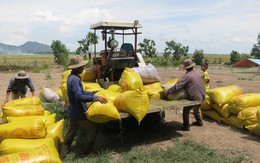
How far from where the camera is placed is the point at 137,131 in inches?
221

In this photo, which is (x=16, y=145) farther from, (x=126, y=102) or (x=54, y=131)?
(x=126, y=102)

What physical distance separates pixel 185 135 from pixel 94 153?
1842 millimetres

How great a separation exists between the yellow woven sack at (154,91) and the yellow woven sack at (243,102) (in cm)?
154

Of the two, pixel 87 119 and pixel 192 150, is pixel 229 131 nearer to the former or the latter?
pixel 192 150

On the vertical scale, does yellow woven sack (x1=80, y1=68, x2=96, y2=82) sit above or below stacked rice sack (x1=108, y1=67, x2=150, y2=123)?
above

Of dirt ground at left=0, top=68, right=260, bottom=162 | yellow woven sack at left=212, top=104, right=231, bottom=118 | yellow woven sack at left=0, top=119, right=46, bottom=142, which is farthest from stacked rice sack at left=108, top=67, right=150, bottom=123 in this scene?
yellow woven sack at left=212, top=104, right=231, bottom=118

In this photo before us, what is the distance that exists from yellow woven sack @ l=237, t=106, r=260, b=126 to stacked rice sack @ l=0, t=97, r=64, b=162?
3487 mm

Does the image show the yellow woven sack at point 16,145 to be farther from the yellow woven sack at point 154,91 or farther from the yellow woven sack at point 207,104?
the yellow woven sack at point 207,104

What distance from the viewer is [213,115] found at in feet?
20.8

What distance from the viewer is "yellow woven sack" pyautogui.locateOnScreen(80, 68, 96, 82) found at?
21.2 ft

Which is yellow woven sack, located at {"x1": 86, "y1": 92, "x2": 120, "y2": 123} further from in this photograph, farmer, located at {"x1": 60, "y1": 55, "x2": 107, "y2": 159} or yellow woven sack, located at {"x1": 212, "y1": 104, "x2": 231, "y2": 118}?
yellow woven sack, located at {"x1": 212, "y1": 104, "x2": 231, "y2": 118}

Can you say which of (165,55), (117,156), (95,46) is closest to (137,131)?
(117,156)

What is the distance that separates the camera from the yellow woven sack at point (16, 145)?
A: 354 centimetres

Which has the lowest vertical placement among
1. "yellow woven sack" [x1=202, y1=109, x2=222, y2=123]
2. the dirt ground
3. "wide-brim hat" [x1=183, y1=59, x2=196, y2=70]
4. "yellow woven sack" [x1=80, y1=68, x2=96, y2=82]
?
the dirt ground
